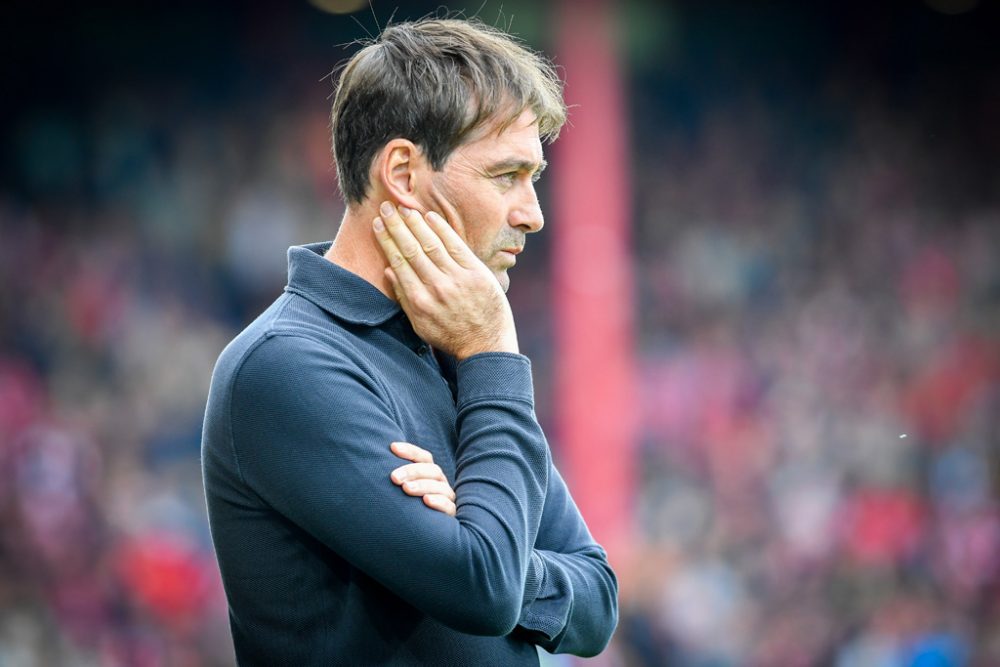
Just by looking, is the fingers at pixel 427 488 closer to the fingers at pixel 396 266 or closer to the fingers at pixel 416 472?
the fingers at pixel 416 472

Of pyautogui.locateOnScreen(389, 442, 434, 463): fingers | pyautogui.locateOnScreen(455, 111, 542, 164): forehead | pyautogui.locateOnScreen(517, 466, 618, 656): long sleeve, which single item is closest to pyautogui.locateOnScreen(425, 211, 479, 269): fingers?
pyautogui.locateOnScreen(455, 111, 542, 164): forehead

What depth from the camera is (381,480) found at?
4.76 ft

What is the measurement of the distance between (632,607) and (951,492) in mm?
2289

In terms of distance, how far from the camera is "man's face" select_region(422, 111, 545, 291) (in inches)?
65.7

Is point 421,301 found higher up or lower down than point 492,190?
lower down

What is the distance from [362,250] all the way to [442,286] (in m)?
0.16

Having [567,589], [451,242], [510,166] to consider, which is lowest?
[567,589]

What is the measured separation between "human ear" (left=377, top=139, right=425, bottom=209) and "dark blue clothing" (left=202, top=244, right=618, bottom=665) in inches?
5.0

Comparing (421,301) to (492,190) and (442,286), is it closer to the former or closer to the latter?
(442,286)

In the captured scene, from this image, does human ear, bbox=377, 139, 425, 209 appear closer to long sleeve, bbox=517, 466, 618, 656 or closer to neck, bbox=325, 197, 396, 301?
neck, bbox=325, 197, 396, 301

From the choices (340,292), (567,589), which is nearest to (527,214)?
(340,292)

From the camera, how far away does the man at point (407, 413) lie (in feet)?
4.75

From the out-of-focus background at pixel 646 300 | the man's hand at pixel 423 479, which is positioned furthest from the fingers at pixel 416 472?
the out-of-focus background at pixel 646 300

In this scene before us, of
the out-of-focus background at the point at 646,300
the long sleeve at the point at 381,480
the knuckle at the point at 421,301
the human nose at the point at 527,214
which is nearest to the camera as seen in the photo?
the long sleeve at the point at 381,480
